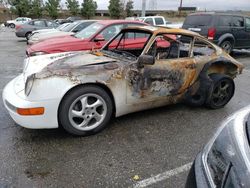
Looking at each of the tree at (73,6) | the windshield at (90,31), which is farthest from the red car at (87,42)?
the tree at (73,6)

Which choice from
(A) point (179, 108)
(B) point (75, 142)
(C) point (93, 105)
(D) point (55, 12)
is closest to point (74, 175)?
(B) point (75, 142)

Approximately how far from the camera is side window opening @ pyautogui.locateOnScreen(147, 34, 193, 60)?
177 inches

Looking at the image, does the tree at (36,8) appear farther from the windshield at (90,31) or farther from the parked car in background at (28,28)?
the windshield at (90,31)

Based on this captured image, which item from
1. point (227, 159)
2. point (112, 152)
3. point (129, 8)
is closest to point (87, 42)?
point (112, 152)

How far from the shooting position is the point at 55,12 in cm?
5278

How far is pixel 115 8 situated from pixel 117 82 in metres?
48.6

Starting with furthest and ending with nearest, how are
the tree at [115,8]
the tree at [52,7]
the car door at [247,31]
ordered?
1. the tree at [52,7]
2. the tree at [115,8]
3. the car door at [247,31]

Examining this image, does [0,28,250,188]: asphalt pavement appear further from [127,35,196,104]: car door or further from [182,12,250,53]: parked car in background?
[182,12,250,53]: parked car in background

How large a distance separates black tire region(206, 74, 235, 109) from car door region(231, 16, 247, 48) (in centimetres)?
689

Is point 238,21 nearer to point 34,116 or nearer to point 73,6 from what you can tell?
point 34,116

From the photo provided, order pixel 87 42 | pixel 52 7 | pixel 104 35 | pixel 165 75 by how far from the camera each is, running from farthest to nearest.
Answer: pixel 52 7, pixel 104 35, pixel 87 42, pixel 165 75

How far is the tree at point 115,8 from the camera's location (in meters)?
49.2

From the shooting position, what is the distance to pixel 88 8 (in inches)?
2090

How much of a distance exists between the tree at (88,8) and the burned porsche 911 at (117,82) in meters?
51.3
